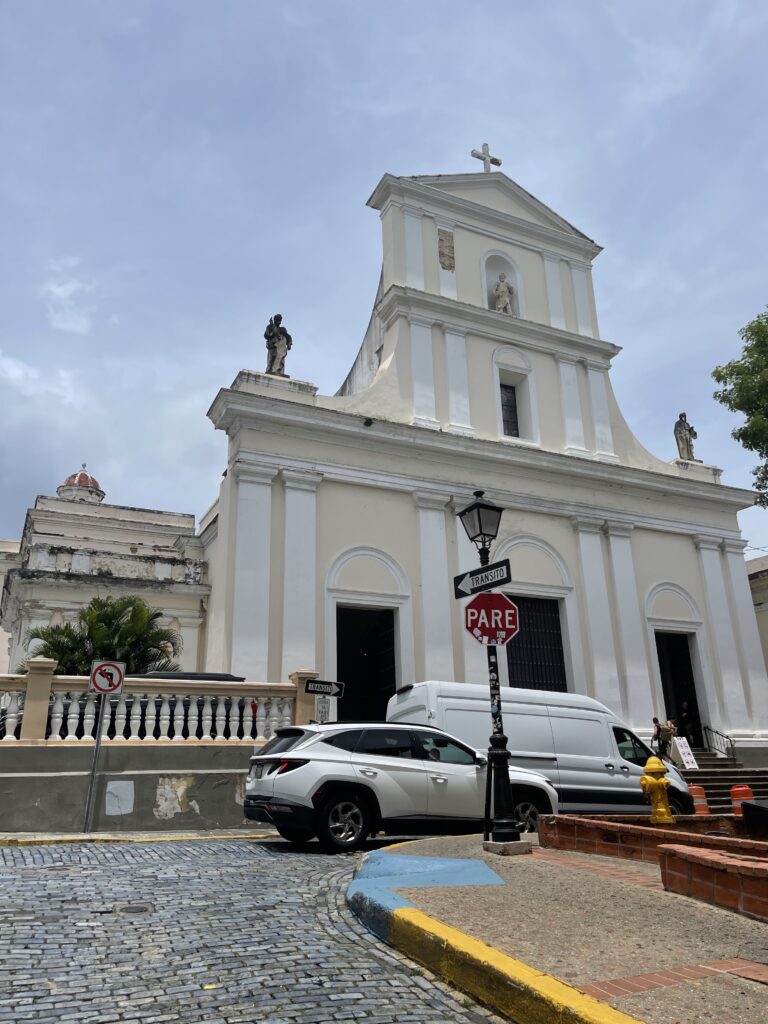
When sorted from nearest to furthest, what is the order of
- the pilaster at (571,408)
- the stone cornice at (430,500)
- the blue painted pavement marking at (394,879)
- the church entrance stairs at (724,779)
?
the blue painted pavement marking at (394,879) → the church entrance stairs at (724,779) → the stone cornice at (430,500) → the pilaster at (571,408)

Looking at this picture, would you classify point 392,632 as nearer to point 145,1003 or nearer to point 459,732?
point 459,732

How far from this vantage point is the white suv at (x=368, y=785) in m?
9.23

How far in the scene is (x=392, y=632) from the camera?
18562mm

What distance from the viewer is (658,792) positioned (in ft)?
29.1

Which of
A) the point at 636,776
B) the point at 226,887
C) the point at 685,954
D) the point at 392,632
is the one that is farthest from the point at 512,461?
the point at 685,954

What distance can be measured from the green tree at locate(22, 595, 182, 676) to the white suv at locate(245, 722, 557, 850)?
265 inches

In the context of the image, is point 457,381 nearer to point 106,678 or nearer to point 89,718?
point 106,678

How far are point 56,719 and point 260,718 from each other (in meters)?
3.02

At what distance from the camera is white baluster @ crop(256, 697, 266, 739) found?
1284cm

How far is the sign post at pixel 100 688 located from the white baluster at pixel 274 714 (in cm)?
253

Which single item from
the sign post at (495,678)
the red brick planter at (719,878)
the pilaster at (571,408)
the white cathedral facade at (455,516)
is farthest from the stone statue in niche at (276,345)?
the red brick planter at (719,878)

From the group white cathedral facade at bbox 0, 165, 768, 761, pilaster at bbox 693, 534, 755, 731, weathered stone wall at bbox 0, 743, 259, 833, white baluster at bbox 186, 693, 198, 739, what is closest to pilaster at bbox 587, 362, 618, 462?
white cathedral facade at bbox 0, 165, 768, 761

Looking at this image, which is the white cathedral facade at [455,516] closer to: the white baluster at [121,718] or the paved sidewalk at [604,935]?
the white baluster at [121,718]

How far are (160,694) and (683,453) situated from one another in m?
17.9
